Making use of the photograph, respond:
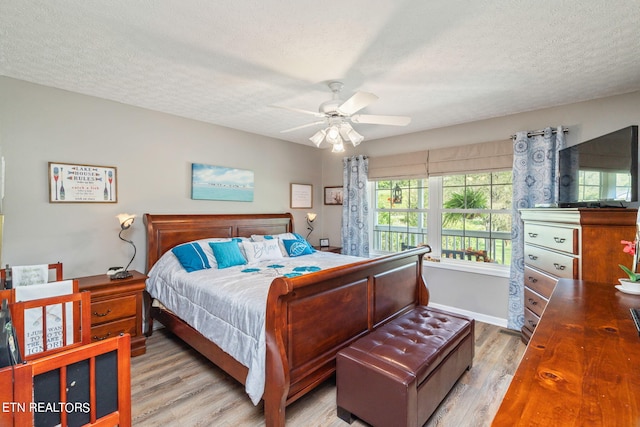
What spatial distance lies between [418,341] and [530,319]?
1.69 meters

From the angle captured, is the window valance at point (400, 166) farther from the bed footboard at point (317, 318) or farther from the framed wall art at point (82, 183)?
the framed wall art at point (82, 183)

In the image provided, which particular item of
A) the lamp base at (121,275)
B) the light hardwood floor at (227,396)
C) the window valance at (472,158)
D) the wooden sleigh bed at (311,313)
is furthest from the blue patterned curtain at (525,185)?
the lamp base at (121,275)

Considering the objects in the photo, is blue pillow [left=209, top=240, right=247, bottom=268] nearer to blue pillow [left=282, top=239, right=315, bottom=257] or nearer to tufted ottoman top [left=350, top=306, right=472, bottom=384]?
blue pillow [left=282, top=239, right=315, bottom=257]

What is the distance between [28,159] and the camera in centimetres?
258

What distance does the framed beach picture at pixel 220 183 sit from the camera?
12.0 feet

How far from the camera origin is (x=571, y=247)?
236 cm

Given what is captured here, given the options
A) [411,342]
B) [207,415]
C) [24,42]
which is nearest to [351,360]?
[411,342]

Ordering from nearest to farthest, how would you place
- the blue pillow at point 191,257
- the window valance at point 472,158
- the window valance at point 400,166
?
the blue pillow at point 191,257
the window valance at point 472,158
the window valance at point 400,166

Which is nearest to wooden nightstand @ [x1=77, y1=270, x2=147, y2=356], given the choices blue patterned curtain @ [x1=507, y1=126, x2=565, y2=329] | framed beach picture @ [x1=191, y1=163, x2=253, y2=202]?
framed beach picture @ [x1=191, y1=163, x2=253, y2=202]

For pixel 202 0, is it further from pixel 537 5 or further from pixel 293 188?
pixel 293 188

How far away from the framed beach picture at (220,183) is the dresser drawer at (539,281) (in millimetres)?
3486

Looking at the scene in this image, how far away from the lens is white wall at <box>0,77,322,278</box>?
2533 mm

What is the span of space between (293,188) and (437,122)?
2.37 m

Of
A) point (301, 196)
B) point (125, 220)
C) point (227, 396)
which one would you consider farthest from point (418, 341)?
point (301, 196)
